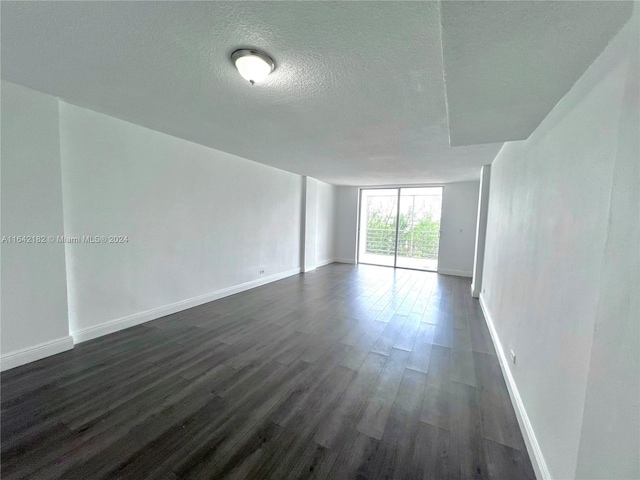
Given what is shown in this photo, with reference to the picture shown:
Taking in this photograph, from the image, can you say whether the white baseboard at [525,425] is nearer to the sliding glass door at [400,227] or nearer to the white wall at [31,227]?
the white wall at [31,227]

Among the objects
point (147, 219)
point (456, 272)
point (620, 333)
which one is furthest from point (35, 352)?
point (456, 272)

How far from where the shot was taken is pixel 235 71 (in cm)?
174

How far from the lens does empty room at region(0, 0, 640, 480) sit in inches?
37.8

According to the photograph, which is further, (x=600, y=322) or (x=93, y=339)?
(x=93, y=339)

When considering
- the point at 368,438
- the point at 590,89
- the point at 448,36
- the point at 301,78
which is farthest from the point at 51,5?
the point at 368,438

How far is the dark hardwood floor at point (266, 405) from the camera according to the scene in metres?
1.40

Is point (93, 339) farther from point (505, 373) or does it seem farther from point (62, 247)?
point (505, 373)

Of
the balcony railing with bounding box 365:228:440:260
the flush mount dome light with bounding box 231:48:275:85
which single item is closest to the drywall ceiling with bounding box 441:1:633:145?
the flush mount dome light with bounding box 231:48:275:85

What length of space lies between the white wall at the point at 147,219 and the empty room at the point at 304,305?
0.08 feet

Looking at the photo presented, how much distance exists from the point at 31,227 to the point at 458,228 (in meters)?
7.31

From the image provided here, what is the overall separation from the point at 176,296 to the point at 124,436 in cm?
221

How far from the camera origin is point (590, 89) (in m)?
1.12

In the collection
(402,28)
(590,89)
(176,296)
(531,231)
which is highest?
(402,28)

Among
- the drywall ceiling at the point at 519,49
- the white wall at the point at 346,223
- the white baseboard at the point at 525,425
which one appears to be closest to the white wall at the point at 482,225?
the white baseboard at the point at 525,425
